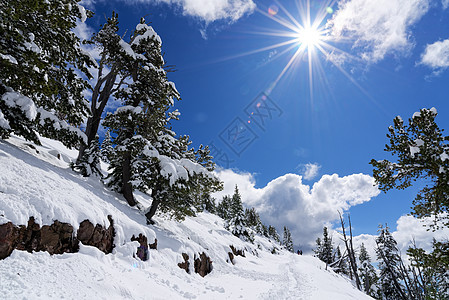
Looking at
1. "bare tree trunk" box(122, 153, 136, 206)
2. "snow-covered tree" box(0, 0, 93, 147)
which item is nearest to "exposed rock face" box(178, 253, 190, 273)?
"bare tree trunk" box(122, 153, 136, 206)

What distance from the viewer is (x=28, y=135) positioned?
7938mm

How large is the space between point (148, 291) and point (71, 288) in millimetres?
2322

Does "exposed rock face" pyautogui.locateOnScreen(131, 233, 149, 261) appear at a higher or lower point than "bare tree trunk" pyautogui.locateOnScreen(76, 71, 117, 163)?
lower

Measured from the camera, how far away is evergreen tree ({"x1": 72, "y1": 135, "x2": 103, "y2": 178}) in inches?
474

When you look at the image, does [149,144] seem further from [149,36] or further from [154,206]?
[149,36]

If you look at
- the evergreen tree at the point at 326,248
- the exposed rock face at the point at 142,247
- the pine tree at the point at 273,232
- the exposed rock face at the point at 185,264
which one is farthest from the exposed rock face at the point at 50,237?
the pine tree at the point at 273,232

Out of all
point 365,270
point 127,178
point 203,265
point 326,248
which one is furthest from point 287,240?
point 127,178

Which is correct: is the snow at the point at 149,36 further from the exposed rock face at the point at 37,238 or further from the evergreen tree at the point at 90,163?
the exposed rock face at the point at 37,238

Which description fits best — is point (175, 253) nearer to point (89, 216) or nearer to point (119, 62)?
point (89, 216)

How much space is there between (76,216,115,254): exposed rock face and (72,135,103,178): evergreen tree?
585 centimetres

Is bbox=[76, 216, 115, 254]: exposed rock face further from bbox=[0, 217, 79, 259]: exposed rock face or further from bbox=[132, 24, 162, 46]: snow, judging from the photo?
bbox=[132, 24, 162, 46]: snow

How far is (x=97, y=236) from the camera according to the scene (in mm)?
6922

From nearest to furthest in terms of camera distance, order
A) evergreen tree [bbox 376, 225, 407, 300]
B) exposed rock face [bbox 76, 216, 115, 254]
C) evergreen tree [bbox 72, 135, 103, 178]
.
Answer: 1. exposed rock face [bbox 76, 216, 115, 254]
2. evergreen tree [bbox 72, 135, 103, 178]
3. evergreen tree [bbox 376, 225, 407, 300]

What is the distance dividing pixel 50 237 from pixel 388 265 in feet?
127
